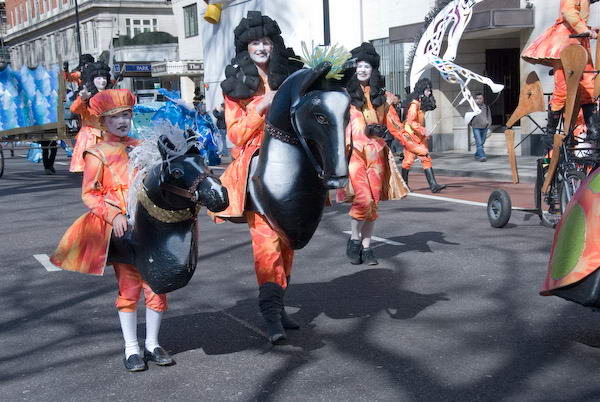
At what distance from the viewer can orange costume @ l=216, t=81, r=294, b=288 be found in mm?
5098

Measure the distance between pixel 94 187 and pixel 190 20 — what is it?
136 feet

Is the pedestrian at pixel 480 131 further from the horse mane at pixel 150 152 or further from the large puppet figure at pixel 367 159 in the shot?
the horse mane at pixel 150 152

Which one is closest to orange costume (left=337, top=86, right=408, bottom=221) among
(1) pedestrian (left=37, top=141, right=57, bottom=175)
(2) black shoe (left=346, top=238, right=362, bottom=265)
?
(2) black shoe (left=346, top=238, right=362, bottom=265)

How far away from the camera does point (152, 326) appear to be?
496 centimetres

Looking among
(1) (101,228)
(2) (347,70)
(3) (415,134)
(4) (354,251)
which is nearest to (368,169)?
(4) (354,251)

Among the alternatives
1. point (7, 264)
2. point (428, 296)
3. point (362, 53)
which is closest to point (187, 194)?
point (428, 296)

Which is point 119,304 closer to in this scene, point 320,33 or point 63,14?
point 320,33

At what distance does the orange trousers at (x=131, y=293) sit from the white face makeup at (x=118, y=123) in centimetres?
80

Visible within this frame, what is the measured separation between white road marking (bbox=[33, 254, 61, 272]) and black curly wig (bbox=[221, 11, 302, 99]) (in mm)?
3618

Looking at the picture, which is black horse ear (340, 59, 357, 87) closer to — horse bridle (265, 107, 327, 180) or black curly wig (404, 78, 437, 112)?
horse bridle (265, 107, 327, 180)

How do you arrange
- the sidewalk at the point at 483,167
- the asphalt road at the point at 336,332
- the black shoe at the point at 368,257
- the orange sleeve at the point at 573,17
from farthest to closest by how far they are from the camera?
the sidewalk at the point at 483,167 → the orange sleeve at the point at 573,17 → the black shoe at the point at 368,257 → the asphalt road at the point at 336,332

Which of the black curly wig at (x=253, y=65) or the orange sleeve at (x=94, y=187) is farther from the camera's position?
the black curly wig at (x=253, y=65)

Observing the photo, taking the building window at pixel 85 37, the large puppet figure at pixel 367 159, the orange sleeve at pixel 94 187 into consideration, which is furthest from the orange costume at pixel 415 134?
the building window at pixel 85 37

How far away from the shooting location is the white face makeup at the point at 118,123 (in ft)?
16.6
